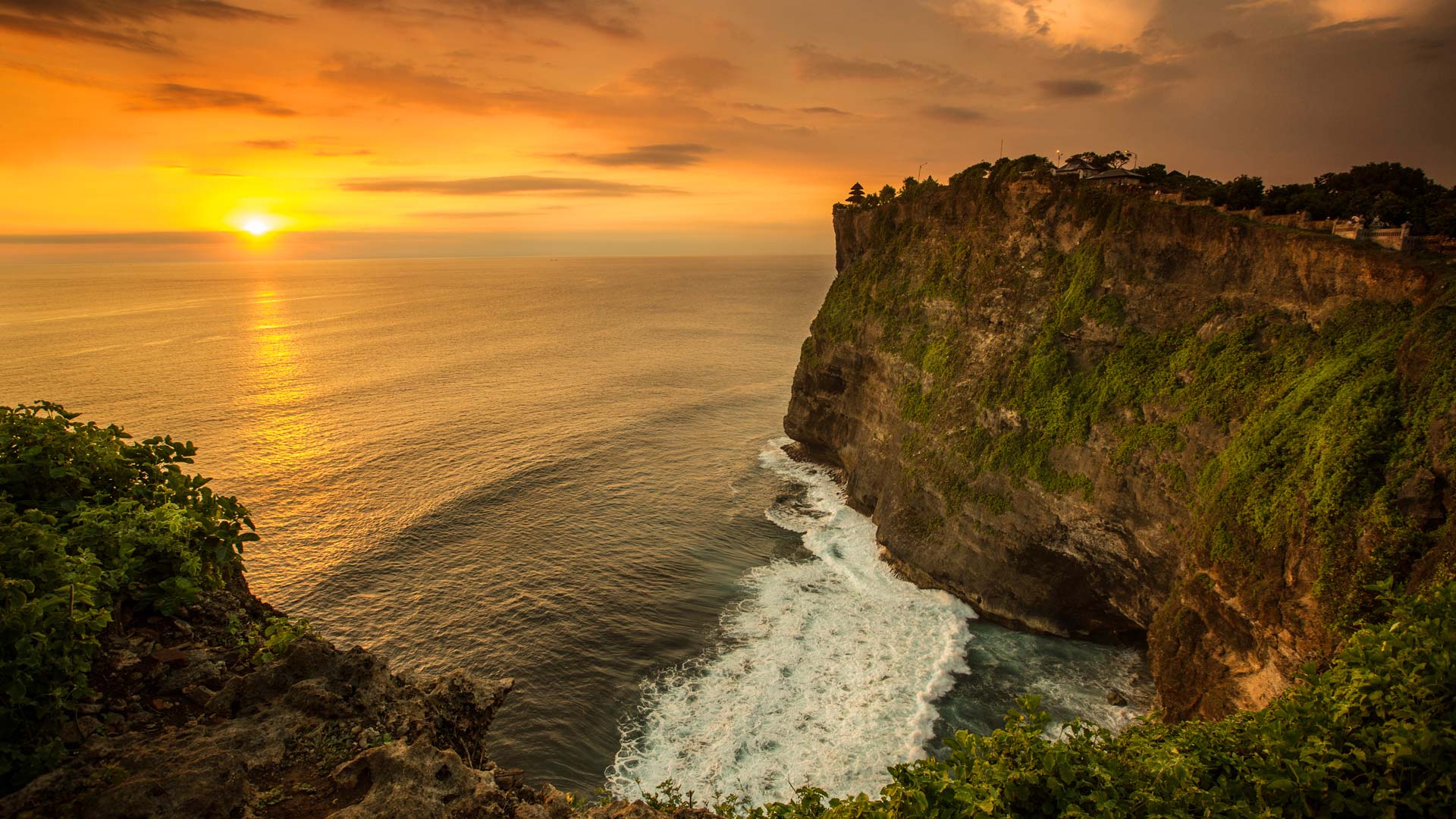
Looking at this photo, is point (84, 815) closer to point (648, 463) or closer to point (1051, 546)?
point (1051, 546)

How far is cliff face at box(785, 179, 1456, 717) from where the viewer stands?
20734mm

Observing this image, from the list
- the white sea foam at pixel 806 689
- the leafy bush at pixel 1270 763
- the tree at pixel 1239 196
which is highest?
the tree at pixel 1239 196

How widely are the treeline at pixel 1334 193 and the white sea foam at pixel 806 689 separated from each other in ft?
83.6

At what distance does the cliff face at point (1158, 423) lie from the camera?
2073cm

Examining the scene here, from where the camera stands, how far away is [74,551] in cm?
804

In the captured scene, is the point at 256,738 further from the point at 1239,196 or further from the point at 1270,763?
the point at 1239,196

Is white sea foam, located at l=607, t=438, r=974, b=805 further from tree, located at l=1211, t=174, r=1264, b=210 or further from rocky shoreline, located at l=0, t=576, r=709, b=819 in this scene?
tree, located at l=1211, t=174, r=1264, b=210

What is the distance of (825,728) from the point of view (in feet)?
90.5

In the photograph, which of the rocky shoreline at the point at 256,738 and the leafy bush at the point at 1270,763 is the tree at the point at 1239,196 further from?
the rocky shoreline at the point at 256,738

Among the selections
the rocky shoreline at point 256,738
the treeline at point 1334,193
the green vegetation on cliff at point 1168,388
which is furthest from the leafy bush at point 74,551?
the treeline at point 1334,193

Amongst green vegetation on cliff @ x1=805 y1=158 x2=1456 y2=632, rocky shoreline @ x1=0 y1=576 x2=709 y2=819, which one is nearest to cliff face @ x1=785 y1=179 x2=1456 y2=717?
green vegetation on cliff @ x1=805 y1=158 x2=1456 y2=632

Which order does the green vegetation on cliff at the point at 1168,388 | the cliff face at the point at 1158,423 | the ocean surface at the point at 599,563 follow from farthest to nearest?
the ocean surface at the point at 599,563 → the cliff face at the point at 1158,423 → the green vegetation on cliff at the point at 1168,388

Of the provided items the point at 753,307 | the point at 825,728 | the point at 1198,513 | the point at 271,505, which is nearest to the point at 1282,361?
the point at 1198,513

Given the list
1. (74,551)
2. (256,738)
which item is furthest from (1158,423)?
(74,551)
